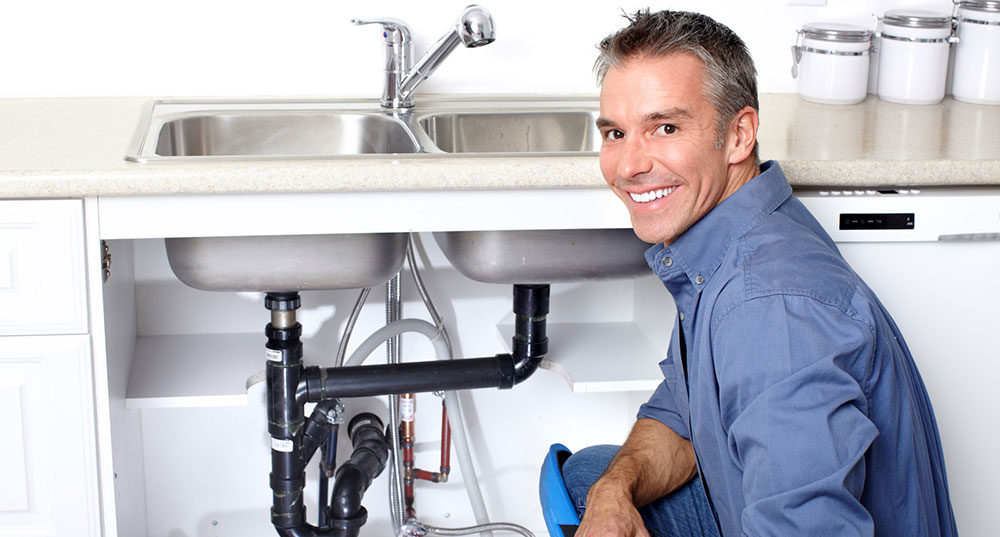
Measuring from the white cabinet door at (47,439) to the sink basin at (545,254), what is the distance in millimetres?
551

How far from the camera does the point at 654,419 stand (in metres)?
1.48

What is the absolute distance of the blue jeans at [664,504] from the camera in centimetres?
140

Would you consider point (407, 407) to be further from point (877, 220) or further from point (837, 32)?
point (837, 32)

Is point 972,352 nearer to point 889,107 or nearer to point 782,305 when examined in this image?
point 889,107

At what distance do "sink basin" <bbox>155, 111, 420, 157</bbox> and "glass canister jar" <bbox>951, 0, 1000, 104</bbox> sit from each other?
1095 mm

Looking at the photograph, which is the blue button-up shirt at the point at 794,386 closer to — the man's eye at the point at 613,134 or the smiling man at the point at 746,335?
the smiling man at the point at 746,335

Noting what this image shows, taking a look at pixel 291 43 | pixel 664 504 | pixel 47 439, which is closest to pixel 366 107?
pixel 291 43

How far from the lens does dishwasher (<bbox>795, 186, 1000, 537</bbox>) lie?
1501mm

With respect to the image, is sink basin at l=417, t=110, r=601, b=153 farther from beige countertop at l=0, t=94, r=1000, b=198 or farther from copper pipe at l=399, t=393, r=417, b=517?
copper pipe at l=399, t=393, r=417, b=517

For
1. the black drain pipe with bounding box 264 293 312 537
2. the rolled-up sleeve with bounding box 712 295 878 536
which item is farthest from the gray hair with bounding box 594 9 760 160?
the black drain pipe with bounding box 264 293 312 537

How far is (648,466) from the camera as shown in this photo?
140 cm

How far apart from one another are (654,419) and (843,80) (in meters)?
0.84

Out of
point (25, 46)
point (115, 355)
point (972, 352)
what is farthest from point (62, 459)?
point (972, 352)

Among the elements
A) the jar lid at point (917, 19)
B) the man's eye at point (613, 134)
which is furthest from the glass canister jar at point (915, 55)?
the man's eye at point (613, 134)
